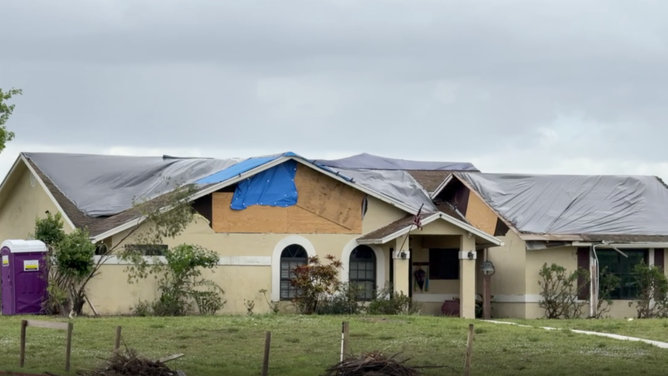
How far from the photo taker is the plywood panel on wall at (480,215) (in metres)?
35.9

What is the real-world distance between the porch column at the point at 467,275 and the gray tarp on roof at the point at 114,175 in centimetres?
800

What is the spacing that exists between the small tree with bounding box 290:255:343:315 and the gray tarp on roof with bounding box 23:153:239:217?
489 cm

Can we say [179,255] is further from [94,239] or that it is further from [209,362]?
[209,362]

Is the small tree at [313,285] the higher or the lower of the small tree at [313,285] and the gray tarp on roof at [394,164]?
the lower

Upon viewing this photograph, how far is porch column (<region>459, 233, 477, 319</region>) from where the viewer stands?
111 feet

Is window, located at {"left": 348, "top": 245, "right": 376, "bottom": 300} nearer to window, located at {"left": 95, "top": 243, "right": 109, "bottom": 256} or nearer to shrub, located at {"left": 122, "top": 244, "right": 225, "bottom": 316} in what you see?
shrub, located at {"left": 122, "top": 244, "right": 225, "bottom": 316}

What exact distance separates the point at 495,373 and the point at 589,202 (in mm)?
18674

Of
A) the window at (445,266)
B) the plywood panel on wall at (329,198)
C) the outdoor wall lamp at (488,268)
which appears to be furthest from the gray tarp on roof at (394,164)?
the outdoor wall lamp at (488,268)

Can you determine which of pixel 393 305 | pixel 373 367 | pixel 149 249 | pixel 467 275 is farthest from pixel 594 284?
pixel 373 367

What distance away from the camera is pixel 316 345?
76.2 ft

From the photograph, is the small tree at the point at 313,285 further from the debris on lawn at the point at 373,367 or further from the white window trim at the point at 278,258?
the debris on lawn at the point at 373,367

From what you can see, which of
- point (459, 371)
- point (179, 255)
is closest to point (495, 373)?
point (459, 371)

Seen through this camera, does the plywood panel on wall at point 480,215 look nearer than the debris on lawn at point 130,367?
No

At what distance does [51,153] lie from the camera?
125ft
